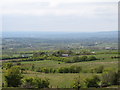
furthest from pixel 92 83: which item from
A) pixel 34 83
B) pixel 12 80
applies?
pixel 12 80

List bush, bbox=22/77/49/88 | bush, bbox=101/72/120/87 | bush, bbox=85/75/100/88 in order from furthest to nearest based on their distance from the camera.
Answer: bush, bbox=101/72/120/87 < bush, bbox=85/75/100/88 < bush, bbox=22/77/49/88

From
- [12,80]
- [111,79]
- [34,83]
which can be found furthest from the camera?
[111,79]

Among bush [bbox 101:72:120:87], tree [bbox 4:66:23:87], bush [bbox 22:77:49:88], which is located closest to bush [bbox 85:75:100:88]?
bush [bbox 101:72:120:87]

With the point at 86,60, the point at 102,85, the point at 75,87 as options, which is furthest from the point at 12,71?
the point at 86,60

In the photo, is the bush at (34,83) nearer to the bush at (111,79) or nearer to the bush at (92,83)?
the bush at (92,83)

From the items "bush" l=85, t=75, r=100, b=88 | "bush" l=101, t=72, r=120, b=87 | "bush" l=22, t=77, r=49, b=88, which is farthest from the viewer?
"bush" l=101, t=72, r=120, b=87

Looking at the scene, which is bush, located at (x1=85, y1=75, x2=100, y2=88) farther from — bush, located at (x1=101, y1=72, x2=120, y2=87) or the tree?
the tree

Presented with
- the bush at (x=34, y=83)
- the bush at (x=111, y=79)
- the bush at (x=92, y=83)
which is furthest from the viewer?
the bush at (x=111, y=79)

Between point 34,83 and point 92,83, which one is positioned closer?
point 34,83

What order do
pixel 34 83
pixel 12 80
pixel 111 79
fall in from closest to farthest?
pixel 34 83 < pixel 12 80 < pixel 111 79

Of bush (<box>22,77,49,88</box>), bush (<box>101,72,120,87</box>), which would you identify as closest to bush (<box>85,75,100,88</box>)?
bush (<box>101,72,120,87</box>)

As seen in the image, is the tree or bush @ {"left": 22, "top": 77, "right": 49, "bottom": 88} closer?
bush @ {"left": 22, "top": 77, "right": 49, "bottom": 88}

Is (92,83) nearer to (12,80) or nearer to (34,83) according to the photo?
(34,83)

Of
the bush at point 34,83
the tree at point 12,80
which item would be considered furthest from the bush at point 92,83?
the tree at point 12,80
